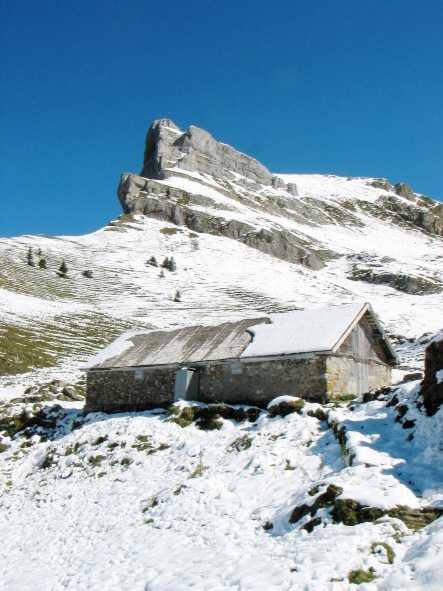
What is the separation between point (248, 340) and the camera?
26.8 m

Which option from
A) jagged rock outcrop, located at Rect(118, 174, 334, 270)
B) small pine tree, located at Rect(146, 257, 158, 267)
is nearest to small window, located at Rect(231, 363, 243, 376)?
small pine tree, located at Rect(146, 257, 158, 267)

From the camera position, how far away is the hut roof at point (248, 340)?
2452cm

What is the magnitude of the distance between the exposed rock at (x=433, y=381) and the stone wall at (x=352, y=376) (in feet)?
23.8

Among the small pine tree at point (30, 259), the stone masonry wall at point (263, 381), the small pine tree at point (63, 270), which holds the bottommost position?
the stone masonry wall at point (263, 381)

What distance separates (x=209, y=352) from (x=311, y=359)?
20.4 feet

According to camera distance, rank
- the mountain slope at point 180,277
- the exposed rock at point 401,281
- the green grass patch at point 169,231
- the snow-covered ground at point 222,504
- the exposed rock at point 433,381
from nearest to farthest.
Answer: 1. the snow-covered ground at point 222,504
2. the exposed rock at point 433,381
3. the mountain slope at point 180,277
4. the exposed rock at point 401,281
5. the green grass patch at point 169,231

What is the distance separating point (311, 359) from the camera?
23641mm

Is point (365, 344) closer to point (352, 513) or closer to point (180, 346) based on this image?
point (180, 346)

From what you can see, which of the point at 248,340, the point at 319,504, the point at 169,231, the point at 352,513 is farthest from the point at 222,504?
the point at 169,231

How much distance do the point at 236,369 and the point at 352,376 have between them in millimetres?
5957

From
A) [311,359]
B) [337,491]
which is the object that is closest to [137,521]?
[337,491]

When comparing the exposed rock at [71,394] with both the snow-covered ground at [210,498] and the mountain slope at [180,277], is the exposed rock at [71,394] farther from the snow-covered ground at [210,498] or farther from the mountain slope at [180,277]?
the mountain slope at [180,277]

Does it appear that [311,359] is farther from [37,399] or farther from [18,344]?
[18,344]

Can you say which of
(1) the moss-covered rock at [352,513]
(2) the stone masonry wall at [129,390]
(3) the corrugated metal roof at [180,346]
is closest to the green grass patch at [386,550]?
(1) the moss-covered rock at [352,513]
